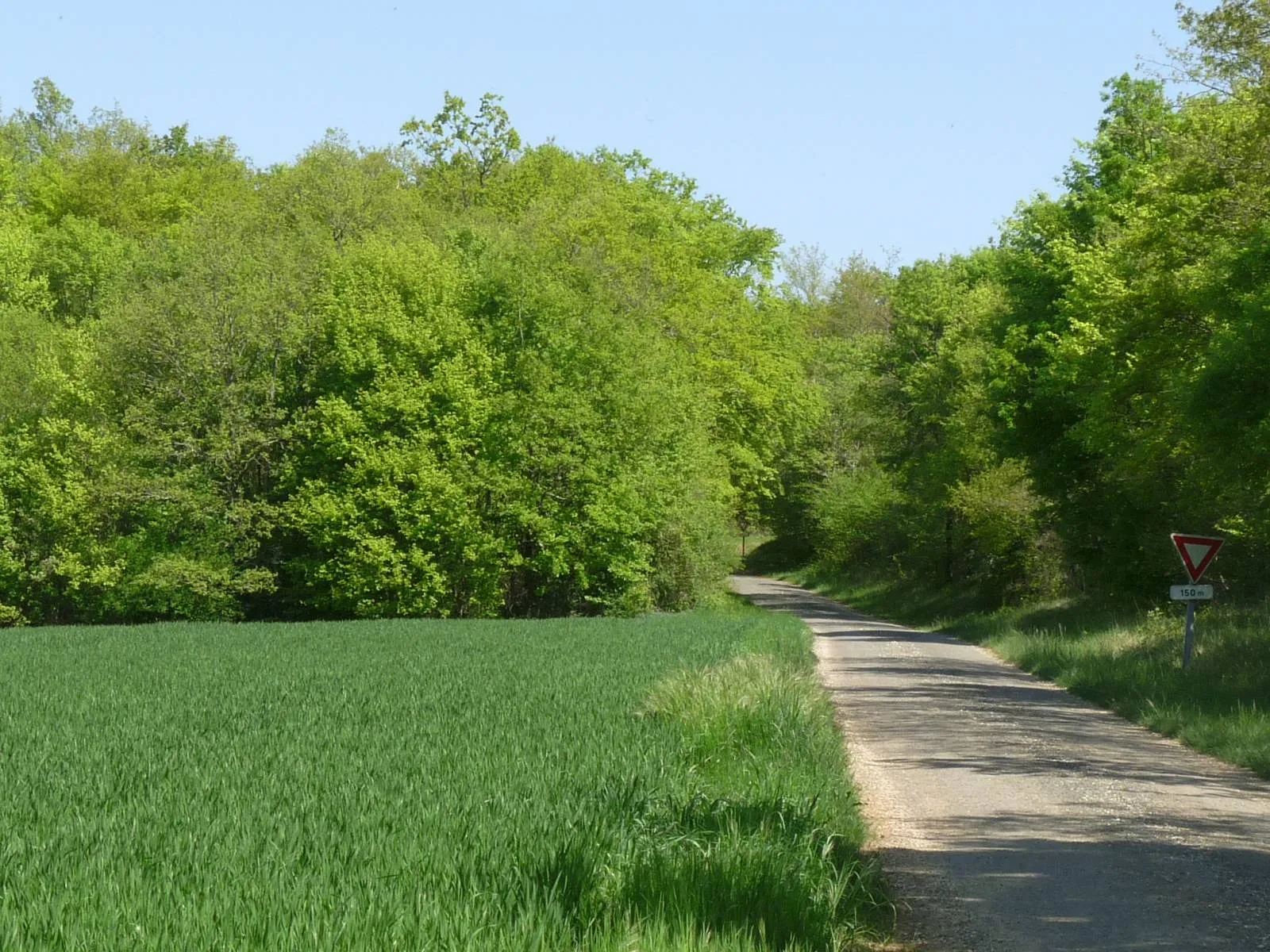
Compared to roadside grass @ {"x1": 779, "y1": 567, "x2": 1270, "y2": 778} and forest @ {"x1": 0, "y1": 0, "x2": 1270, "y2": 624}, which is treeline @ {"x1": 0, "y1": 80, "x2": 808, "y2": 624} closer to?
forest @ {"x1": 0, "y1": 0, "x2": 1270, "y2": 624}

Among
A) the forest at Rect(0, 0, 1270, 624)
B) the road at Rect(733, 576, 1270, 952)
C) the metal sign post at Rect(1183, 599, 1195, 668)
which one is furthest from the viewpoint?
the forest at Rect(0, 0, 1270, 624)

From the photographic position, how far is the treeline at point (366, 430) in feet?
148

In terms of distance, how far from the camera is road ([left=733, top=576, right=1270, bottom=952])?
8492 millimetres

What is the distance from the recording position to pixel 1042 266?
138 feet

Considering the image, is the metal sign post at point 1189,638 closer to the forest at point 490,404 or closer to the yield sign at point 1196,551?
the yield sign at point 1196,551

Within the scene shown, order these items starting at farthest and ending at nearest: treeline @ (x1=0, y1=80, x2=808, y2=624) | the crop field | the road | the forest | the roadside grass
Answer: treeline @ (x1=0, y1=80, x2=808, y2=624)
the forest
the roadside grass
the road
the crop field

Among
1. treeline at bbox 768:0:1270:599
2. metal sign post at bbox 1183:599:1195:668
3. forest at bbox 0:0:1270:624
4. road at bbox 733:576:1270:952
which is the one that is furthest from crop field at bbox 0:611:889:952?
forest at bbox 0:0:1270:624

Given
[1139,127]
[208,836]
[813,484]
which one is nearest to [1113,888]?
[208,836]

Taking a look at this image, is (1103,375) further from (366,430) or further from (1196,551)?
(366,430)

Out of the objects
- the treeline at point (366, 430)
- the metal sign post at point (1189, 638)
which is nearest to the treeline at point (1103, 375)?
the metal sign post at point (1189, 638)

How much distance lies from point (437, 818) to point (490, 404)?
38297mm

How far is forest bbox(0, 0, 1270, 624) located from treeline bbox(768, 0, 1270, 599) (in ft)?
0.61

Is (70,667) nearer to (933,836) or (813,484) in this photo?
(933,836)

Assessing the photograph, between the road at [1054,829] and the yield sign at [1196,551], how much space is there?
289 centimetres
